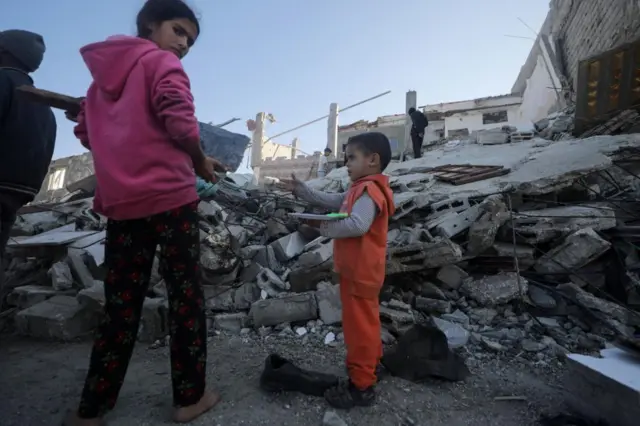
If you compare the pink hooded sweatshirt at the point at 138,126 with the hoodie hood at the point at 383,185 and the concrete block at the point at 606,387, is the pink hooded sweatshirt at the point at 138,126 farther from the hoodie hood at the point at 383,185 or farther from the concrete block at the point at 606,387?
the concrete block at the point at 606,387

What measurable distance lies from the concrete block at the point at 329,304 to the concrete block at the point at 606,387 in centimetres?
140

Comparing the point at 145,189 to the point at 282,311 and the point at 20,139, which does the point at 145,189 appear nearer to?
the point at 20,139

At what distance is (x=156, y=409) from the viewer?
1.50 m

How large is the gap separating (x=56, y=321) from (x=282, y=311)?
150cm

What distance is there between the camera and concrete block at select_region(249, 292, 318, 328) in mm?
2602

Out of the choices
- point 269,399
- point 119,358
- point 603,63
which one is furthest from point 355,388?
point 603,63

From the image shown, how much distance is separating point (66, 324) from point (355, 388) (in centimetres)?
201

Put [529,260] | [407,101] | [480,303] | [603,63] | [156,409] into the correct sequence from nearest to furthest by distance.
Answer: [156,409], [480,303], [529,260], [603,63], [407,101]

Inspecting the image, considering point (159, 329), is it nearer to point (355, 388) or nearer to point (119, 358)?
point (119, 358)

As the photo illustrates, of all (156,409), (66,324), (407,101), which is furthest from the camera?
(407,101)

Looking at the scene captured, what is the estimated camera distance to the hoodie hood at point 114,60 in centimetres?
133

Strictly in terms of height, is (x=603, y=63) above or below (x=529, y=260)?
above

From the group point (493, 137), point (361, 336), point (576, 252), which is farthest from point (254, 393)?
point (493, 137)

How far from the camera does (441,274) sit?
3.03 m
